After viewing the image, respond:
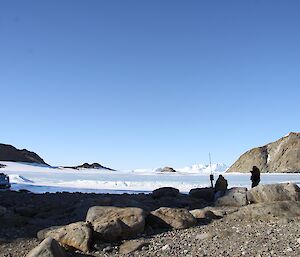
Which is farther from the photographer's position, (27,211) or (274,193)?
(27,211)

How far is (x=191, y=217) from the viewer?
1092 cm

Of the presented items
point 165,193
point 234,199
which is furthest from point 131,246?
point 165,193

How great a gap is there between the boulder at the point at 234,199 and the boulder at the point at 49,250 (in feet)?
23.9

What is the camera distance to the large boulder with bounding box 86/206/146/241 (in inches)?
380

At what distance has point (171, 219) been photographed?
10867 mm

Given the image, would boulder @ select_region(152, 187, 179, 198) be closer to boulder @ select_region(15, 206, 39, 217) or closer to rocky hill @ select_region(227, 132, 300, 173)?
boulder @ select_region(15, 206, 39, 217)

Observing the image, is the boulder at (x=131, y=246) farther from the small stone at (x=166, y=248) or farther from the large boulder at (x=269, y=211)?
the large boulder at (x=269, y=211)

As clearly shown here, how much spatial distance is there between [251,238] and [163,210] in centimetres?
265

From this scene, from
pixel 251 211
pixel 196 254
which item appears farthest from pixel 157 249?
pixel 251 211

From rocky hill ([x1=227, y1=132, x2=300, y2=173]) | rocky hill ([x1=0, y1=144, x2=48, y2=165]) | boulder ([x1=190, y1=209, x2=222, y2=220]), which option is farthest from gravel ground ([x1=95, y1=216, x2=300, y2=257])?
rocky hill ([x1=0, y1=144, x2=48, y2=165])

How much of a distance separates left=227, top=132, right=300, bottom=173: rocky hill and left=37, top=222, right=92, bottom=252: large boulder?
9943 centimetres

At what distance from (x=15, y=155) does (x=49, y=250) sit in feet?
364

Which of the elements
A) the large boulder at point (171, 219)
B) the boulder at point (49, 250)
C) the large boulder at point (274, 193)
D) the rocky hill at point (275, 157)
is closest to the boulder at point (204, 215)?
the large boulder at point (171, 219)

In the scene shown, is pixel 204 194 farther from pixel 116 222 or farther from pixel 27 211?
pixel 116 222
